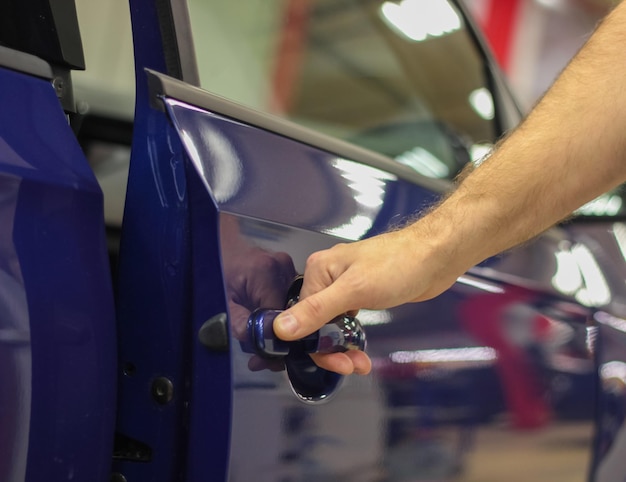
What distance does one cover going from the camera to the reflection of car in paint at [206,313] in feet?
2.82

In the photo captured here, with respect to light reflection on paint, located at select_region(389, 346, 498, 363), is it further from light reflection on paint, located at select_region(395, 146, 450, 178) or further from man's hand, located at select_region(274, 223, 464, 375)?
light reflection on paint, located at select_region(395, 146, 450, 178)

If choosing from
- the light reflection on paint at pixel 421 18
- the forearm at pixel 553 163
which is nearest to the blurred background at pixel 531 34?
the light reflection on paint at pixel 421 18

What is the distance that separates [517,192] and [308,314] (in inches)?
13.5

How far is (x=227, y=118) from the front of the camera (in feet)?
3.26

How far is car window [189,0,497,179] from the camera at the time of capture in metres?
2.12

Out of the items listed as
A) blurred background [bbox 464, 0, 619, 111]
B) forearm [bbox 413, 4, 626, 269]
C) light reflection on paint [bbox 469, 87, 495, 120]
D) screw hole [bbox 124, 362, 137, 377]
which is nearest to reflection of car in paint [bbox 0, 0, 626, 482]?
screw hole [bbox 124, 362, 137, 377]

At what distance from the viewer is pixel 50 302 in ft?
2.80

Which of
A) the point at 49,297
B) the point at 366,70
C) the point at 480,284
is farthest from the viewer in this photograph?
the point at 366,70

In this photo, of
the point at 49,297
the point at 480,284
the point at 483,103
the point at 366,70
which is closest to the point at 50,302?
the point at 49,297

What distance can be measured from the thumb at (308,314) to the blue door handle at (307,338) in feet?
0.04

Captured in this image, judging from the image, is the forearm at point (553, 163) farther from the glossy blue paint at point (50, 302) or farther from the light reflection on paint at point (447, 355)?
the glossy blue paint at point (50, 302)

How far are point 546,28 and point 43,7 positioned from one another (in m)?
→ 7.01

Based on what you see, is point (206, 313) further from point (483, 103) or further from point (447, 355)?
point (483, 103)

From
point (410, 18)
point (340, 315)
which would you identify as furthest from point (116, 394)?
point (410, 18)
